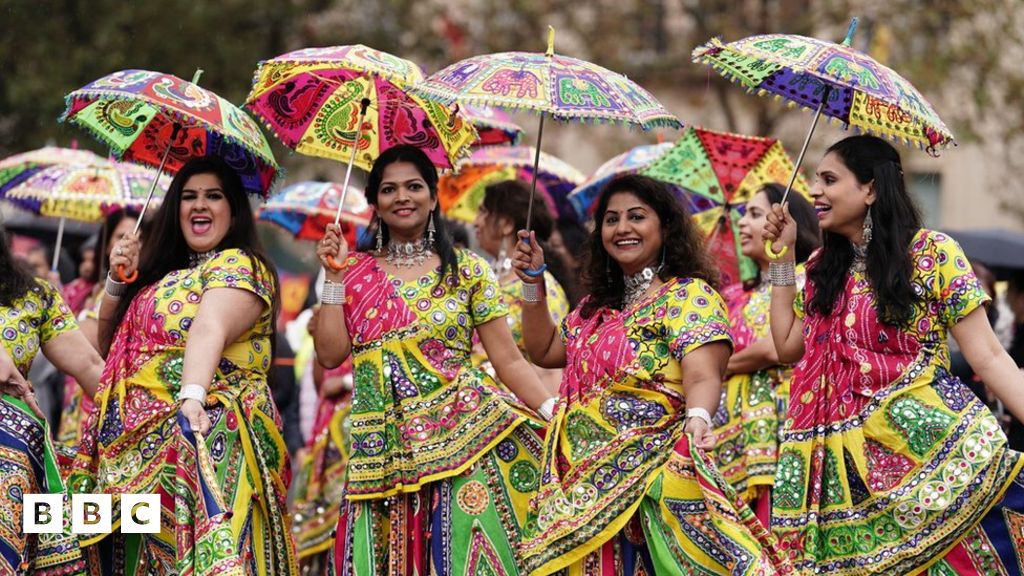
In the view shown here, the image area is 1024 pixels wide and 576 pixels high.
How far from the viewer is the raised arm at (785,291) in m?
6.39

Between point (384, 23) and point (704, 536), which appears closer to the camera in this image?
point (704, 536)

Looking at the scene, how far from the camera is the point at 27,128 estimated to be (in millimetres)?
17094

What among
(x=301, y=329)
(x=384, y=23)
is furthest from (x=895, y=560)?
(x=384, y=23)

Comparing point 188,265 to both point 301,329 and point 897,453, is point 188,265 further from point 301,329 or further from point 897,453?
point 301,329

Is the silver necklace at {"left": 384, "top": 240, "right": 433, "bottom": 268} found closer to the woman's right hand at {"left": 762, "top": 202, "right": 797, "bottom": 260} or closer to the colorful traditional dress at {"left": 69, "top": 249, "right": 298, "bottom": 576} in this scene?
the colorful traditional dress at {"left": 69, "top": 249, "right": 298, "bottom": 576}

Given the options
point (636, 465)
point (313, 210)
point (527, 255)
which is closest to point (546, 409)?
point (527, 255)

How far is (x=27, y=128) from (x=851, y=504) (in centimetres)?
1262

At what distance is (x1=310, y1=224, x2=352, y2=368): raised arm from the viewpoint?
675 cm

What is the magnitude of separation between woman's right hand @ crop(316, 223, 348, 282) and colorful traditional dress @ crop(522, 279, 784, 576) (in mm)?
1035

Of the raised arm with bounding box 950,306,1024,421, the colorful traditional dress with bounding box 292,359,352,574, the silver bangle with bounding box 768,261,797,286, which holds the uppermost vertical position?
the silver bangle with bounding box 768,261,797,286

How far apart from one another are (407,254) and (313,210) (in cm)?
332

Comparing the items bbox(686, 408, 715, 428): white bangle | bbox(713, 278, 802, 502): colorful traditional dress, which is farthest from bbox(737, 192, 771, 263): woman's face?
bbox(686, 408, 715, 428): white bangle

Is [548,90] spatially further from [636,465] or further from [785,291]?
[636,465]

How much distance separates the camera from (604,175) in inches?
388
